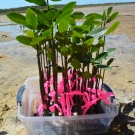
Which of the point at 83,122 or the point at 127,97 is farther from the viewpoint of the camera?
the point at 127,97

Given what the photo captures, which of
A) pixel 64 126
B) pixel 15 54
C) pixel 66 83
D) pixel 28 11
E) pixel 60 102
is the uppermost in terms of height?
pixel 28 11

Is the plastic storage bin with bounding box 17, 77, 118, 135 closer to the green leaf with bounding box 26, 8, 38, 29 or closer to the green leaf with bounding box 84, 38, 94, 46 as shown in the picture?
the green leaf with bounding box 84, 38, 94, 46

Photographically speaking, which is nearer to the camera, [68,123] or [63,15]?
[63,15]

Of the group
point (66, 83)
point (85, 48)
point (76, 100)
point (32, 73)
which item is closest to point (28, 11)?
point (85, 48)

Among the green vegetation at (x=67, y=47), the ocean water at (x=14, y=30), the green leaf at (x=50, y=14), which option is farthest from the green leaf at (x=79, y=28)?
the ocean water at (x=14, y=30)

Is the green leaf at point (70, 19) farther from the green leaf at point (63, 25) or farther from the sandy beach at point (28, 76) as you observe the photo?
the sandy beach at point (28, 76)

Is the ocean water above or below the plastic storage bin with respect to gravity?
below

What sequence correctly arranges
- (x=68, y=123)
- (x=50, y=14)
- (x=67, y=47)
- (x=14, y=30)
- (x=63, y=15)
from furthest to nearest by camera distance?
(x=14, y=30), (x=68, y=123), (x=67, y=47), (x=50, y=14), (x=63, y=15)

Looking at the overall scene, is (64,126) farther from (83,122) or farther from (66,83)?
(66,83)

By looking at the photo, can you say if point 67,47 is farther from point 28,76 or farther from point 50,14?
point 28,76

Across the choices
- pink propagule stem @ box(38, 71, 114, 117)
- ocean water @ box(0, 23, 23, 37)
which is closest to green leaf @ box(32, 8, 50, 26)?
pink propagule stem @ box(38, 71, 114, 117)

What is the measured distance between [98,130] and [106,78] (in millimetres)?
1190

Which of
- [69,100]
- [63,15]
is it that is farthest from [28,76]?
[63,15]

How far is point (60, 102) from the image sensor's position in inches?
51.5
